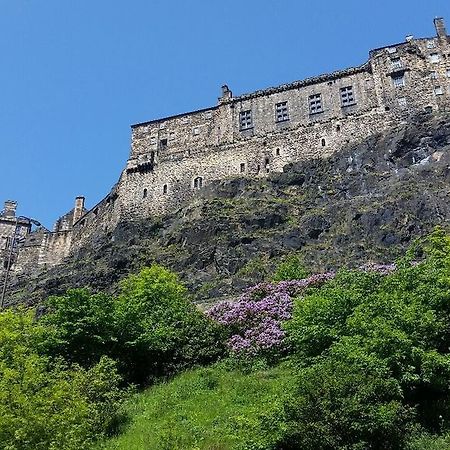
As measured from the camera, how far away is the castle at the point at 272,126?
168 feet

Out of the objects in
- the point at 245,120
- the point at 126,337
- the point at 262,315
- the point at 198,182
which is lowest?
the point at 126,337

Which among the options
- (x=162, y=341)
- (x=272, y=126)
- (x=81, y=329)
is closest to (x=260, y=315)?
(x=162, y=341)

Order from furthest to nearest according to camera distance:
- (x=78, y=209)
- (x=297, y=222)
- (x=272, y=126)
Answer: (x=78, y=209)
(x=272, y=126)
(x=297, y=222)

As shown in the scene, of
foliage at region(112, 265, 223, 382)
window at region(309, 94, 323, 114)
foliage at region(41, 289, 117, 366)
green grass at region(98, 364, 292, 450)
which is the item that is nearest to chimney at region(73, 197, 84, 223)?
window at region(309, 94, 323, 114)

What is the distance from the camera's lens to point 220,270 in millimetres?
39812

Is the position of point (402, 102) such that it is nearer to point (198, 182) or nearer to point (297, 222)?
point (297, 222)

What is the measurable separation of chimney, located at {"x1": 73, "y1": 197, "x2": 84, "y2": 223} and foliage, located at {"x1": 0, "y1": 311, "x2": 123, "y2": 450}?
1648 inches

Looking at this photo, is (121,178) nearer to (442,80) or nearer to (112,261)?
(112,261)

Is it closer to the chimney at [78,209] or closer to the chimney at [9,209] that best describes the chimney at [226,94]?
the chimney at [78,209]

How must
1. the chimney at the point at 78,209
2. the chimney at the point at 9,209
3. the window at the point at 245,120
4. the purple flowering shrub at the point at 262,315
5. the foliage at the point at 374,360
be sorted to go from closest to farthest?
the foliage at the point at 374,360 < the purple flowering shrub at the point at 262,315 < the window at the point at 245,120 < the chimney at the point at 78,209 < the chimney at the point at 9,209

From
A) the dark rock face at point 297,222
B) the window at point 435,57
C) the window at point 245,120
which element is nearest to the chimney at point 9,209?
the dark rock face at point 297,222

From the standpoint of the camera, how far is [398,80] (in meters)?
52.0

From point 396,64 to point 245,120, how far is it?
13288mm

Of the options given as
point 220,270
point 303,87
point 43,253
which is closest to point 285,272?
point 220,270
